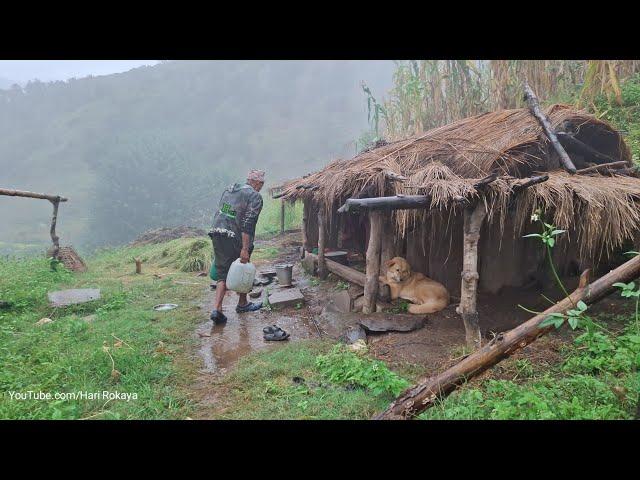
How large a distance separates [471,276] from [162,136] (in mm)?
35957

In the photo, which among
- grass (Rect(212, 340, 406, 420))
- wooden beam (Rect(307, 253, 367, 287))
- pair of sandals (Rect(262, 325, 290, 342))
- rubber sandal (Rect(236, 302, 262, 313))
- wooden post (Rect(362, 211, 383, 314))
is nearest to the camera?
grass (Rect(212, 340, 406, 420))

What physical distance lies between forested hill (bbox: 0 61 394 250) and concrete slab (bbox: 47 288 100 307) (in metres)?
22.3

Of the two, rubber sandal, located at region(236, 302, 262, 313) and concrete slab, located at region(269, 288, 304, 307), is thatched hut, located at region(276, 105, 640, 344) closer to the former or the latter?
concrete slab, located at region(269, 288, 304, 307)

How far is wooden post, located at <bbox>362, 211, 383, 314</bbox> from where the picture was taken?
6.50 metres

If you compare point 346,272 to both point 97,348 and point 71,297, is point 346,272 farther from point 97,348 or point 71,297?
point 71,297

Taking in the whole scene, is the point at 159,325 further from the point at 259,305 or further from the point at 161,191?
the point at 161,191

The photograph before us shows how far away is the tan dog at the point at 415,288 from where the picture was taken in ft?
20.6

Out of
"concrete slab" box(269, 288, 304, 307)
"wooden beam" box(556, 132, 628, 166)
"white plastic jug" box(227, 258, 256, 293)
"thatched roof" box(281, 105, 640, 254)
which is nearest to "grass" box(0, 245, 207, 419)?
"white plastic jug" box(227, 258, 256, 293)

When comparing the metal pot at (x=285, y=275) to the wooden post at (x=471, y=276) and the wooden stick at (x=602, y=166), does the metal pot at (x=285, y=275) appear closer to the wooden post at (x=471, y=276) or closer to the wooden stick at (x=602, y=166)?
the wooden post at (x=471, y=276)

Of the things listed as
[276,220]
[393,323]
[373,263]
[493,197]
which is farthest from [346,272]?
[276,220]

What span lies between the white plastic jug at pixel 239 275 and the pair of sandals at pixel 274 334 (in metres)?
0.89

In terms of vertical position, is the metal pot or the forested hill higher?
the forested hill

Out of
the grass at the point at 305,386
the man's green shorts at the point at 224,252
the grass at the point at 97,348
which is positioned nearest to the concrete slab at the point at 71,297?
the grass at the point at 97,348

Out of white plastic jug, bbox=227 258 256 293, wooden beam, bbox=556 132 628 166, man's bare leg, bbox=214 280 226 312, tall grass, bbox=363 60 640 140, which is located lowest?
man's bare leg, bbox=214 280 226 312
